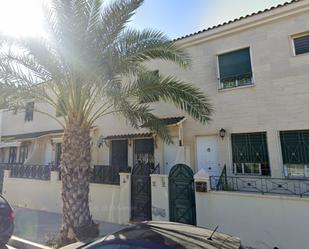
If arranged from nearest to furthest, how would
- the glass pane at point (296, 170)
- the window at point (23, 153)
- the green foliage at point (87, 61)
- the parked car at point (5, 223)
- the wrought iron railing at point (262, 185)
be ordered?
1. the green foliage at point (87, 61)
2. the parked car at point (5, 223)
3. the wrought iron railing at point (262, 185)
4. the glass pane at point (296, 170)
5. the window at point (23, 153)

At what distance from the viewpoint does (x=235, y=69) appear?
12.6 metres

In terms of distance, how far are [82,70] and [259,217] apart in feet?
25.1

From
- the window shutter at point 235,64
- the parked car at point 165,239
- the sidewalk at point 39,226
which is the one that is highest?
the window shutter at point 235,64

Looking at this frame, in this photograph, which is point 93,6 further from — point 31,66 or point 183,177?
point 183,177

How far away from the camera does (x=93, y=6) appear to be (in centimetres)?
851

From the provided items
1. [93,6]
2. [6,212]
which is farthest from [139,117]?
[6,212]

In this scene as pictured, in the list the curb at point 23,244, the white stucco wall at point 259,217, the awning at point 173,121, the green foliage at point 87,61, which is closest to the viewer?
the white stucco wall at point 259,217

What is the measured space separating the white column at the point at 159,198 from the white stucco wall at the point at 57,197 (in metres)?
1.36

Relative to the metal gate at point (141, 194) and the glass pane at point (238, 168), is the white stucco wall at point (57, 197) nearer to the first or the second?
the metal gate at point (141, 194)

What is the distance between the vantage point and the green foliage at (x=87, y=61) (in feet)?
26.3

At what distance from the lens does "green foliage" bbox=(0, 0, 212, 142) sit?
802 cm

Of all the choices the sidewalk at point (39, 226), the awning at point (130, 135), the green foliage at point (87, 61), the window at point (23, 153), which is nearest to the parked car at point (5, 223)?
the sidewalk at point (39, 226)

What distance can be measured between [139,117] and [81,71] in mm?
3097

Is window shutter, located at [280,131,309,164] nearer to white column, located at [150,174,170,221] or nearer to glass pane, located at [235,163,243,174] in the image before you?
glass pane, located at [235,163,243,174]
